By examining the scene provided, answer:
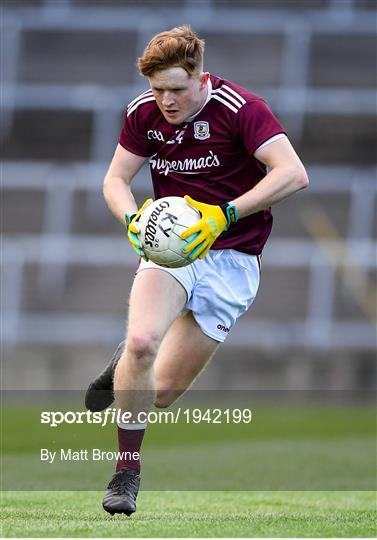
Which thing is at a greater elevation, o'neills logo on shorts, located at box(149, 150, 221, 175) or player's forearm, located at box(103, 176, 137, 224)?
o'neills logo on shorts, located at box(149, 150, 221, 175)

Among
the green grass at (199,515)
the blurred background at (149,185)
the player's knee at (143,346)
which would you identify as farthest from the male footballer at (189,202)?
the blurred background at (149,185)

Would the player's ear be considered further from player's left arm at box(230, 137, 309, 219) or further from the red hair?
player's left arm at box(230, 137, 309, 219)

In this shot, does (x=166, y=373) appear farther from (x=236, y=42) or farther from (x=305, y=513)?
(x=236, y=42)

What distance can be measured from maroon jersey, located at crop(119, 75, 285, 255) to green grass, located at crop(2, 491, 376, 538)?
4.30ft

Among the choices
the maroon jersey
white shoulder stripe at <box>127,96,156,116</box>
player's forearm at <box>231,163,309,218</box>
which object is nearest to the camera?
player's forearm at <box>231,163,309,218</box>

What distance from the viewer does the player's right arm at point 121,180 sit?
18.0ft

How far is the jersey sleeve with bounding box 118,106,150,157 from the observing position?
5555 millimetres

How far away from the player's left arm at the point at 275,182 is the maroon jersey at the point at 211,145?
0.09 m

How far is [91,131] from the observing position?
18.7 meters

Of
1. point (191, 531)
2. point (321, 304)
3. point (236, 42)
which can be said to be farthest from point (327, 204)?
point (191, 531)

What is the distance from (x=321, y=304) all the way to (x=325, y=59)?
5.27 metres

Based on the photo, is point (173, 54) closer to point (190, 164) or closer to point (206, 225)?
point (190, 164)

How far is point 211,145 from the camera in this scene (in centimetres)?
548

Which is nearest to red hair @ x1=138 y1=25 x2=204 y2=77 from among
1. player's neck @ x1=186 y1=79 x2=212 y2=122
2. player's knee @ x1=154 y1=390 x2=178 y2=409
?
player's neck @ x1=186 y1=79 x2=212 y2=122
